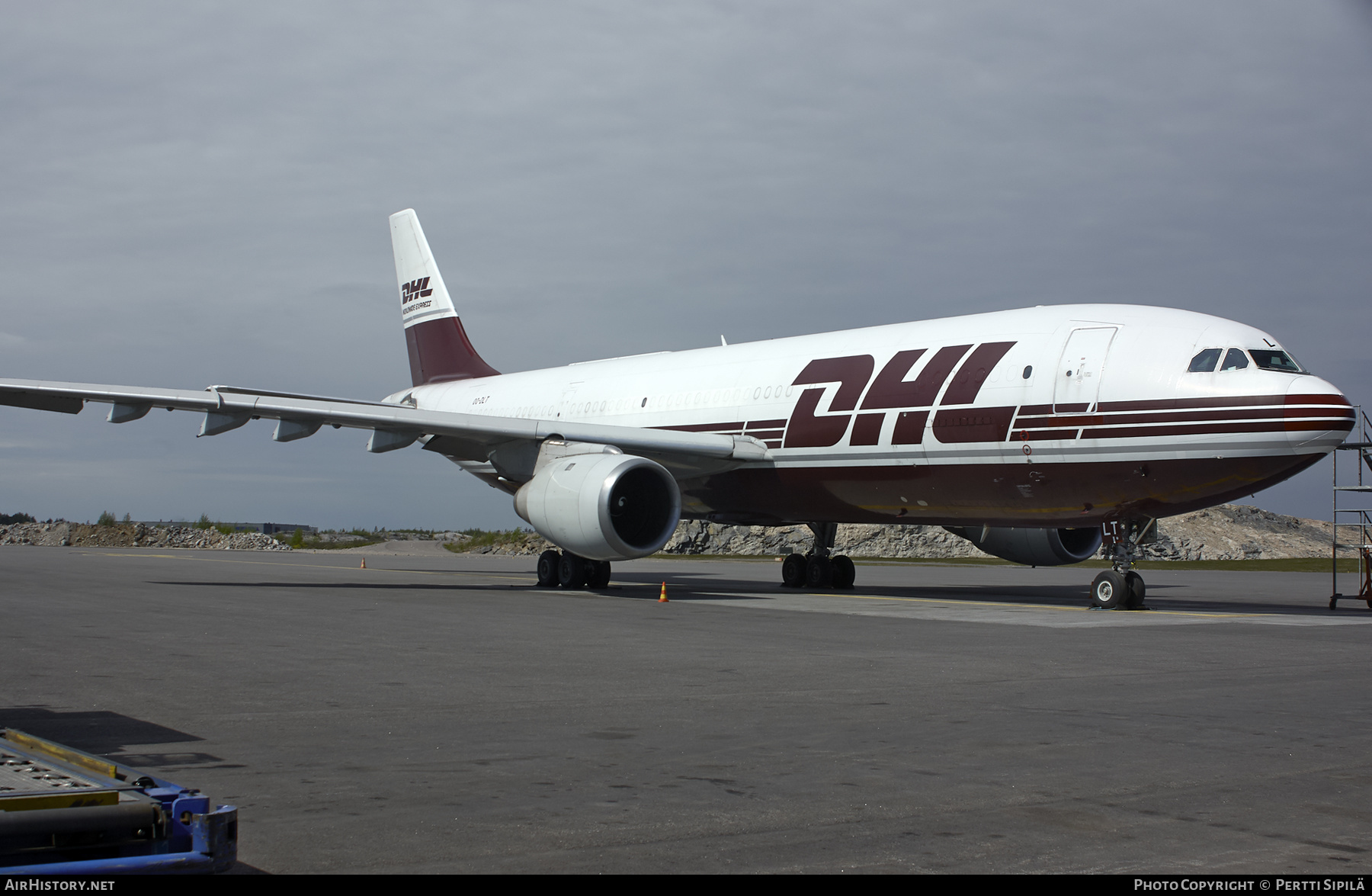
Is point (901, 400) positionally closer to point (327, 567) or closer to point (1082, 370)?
point (1082, 370)

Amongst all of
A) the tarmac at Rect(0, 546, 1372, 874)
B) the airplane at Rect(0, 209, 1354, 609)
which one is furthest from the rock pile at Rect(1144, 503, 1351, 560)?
the tarmac at Rect(0, 546, 1372, 874)

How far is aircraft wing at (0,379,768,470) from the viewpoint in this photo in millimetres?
18078

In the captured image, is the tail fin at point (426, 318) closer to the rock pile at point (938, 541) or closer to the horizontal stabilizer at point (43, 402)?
the horizontal stabilizer at point (43, 402)

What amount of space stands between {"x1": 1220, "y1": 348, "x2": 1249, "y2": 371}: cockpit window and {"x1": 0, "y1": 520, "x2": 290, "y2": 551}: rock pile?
42.3 metres

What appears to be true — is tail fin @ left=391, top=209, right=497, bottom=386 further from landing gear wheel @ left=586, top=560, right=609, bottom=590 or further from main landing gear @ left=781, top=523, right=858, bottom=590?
main landing gear @ left=781, top=523, right=858, bottom=590

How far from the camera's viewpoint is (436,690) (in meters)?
7.67

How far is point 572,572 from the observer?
19984 mm

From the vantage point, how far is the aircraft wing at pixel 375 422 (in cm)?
1808

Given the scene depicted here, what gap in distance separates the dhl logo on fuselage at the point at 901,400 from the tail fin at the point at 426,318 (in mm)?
11079

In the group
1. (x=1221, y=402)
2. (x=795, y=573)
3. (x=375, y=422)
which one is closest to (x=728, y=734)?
(x=1221, y=402)

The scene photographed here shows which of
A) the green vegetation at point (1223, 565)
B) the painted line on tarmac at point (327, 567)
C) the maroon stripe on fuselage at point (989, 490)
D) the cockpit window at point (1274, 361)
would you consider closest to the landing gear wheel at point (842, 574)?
the maroon stripe on fuselage at point (989, 490)

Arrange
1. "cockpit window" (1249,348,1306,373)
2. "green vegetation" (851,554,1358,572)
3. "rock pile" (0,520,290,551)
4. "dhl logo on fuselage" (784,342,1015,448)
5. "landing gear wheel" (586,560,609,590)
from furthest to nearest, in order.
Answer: "rock pile" (0,520,290,551)
"green vegetation" (851,554,1358,572)
"landing gear wheel" (586,560,609,590)
"dhl logo on fuselage" (784,342,1015,448)
"cockpit window" (1249,348,1306,373)

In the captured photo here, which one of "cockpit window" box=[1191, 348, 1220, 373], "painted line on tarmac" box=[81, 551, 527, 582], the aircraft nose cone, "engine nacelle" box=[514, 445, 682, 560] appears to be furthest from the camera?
"painted line on tarmac" box=[81, 551, 527, 582]
